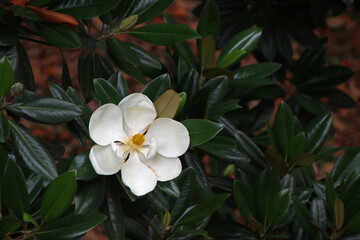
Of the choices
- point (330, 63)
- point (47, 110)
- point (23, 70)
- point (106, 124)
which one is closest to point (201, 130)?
point (106, 124)

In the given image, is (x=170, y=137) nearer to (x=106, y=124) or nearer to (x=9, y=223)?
(x=106, y=124)

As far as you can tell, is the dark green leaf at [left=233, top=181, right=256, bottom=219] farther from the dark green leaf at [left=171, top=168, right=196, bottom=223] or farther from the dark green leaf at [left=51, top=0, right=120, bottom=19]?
the dark green leaf at [left=51, top=0, right=120, bottom=19]

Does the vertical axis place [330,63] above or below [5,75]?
below

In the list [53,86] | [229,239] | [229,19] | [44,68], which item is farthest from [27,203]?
[44,68]

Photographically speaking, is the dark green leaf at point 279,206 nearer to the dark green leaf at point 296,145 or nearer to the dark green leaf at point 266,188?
the dark green leaf at point 266,188

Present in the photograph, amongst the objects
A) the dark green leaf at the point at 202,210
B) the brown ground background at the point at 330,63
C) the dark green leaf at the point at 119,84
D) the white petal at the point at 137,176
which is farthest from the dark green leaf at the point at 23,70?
the brown ground background at the point at 330,63
